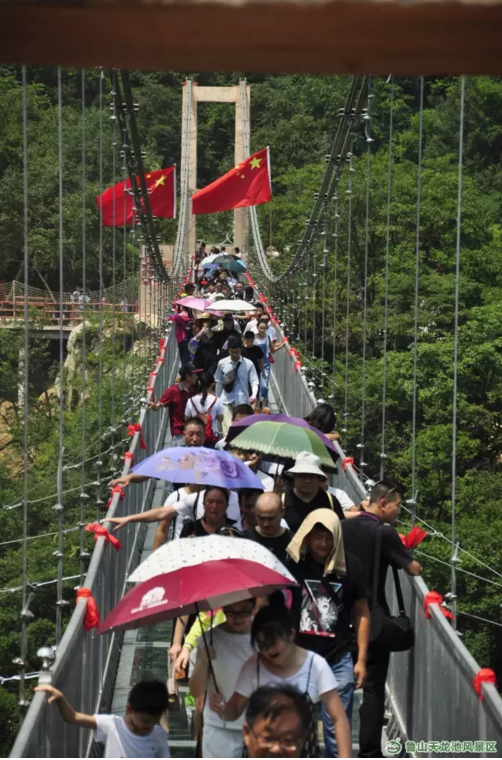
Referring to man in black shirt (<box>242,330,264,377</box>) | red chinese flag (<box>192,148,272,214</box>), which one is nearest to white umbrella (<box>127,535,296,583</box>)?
man in black shirt (<box>242,330,264,377</box>)

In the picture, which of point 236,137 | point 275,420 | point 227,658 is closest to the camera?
point 227,658

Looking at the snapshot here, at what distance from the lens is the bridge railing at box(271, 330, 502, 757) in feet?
11.8

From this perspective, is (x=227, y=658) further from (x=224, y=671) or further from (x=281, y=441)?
(x=281, y=441)

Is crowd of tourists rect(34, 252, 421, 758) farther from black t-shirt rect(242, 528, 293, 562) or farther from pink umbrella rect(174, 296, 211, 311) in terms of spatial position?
pink umbrella rect(174, 296, 211, 311)

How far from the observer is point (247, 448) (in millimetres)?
6527

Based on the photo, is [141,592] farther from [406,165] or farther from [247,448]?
[406,165]

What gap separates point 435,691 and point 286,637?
48.8 inches

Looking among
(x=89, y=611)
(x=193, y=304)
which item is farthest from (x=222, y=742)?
(x=193, y=304)

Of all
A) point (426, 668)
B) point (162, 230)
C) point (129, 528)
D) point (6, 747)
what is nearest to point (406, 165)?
point (162, 230)

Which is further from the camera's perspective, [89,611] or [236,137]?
[236,137]

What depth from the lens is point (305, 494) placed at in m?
5.23

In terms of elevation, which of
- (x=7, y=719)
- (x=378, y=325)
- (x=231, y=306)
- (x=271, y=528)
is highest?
(x=378, y=325)

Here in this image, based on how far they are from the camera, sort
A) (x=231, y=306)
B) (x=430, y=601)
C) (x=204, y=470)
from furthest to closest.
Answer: (x=231, y=306)
(x=204, y=470)
(x=430, y=601)

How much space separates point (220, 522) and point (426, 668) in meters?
0.88
